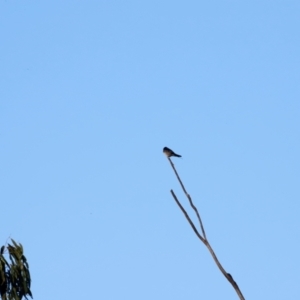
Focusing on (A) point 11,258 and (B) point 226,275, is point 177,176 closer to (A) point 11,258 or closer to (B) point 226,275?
(B) point 226,275

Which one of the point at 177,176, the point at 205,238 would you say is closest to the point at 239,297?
the point at 205,238

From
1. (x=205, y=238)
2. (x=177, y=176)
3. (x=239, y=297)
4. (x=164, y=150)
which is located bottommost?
(x=239, y=297)

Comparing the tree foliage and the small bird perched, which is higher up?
the small bird perched

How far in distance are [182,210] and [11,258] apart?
850 centimetres

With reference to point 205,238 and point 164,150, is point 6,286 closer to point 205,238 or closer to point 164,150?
point 164,150

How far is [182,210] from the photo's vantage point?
4.76 m

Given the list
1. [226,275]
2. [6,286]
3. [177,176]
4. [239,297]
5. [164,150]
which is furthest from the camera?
[164,150]

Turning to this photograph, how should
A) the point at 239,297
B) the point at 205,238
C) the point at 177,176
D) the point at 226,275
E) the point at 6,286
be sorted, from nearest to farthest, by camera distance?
the point at 239,297
the point at 226,275
the point at 205,238
the point at 177,176
the point at 6,286

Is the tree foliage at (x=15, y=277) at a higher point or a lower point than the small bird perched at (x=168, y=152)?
lower

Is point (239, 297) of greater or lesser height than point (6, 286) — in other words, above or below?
below

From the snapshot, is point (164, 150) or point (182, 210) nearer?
point (182, 210)

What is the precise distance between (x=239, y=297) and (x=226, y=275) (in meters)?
0.28

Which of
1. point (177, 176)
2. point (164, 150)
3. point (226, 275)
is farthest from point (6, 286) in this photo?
point (226, 275)

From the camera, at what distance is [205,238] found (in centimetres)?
467
